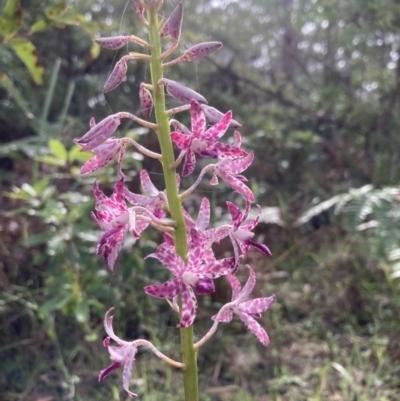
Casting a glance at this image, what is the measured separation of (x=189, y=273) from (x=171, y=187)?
235mm

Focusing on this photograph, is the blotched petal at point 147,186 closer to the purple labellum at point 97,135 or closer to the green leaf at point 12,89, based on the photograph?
the purple labellum at point 97,135

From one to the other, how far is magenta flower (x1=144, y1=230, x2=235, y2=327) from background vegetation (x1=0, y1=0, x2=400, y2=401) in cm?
93

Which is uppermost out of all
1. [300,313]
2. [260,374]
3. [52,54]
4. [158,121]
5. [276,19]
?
[276,19]

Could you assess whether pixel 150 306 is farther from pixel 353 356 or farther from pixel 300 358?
pixel 353 356

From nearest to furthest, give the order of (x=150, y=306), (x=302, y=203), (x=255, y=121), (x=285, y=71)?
1. (x=150, y=306)
2. (x=302, y=203)
3. (x=255, y=121)
4. (x=285, y=71)

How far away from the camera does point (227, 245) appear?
368cm

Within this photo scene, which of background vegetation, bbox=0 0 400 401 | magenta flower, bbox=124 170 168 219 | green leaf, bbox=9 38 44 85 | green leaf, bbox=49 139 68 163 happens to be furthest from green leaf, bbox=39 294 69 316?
magenta flower, bbox=124 170 168 219

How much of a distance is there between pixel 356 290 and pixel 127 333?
1.81 m

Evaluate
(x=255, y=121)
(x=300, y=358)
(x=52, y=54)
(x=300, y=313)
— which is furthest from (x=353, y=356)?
(x=52, y=54)

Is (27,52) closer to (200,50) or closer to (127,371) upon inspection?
(200,50)

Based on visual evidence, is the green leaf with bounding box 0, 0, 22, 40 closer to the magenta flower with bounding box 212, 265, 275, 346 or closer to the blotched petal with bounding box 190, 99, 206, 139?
the blotched petal with bounding box 190, 99, 206, 139

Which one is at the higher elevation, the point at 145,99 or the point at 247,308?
the point at 145,99

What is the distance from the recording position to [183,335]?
126cm

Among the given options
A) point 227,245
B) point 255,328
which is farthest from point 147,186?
point 227,245
